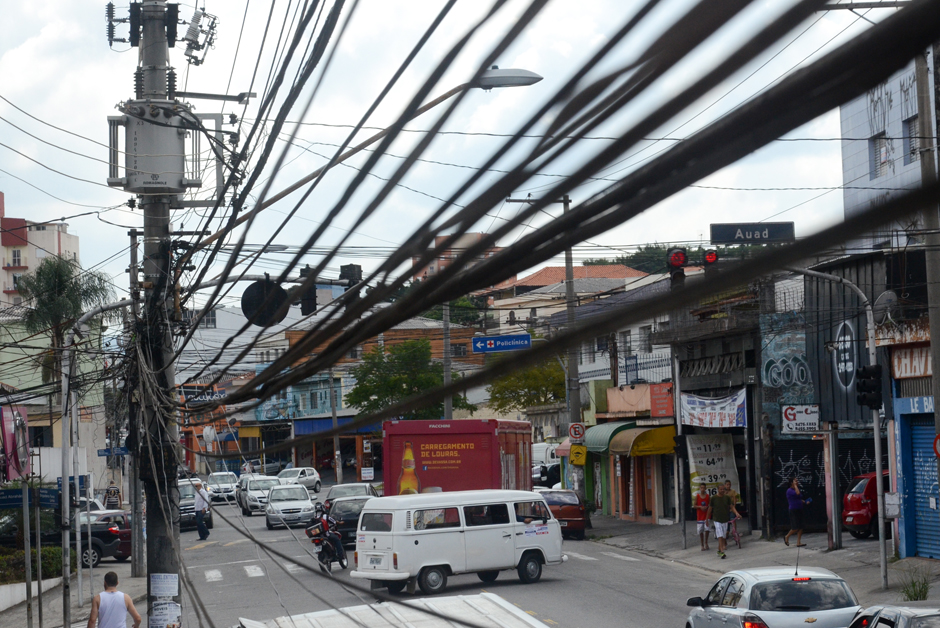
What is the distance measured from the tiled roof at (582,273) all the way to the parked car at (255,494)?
32276mm

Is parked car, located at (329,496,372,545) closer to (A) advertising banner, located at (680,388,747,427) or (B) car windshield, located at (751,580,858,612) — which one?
(A) advertising banner, located at (680,388,747,427)

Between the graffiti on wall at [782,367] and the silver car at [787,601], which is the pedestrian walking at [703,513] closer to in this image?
the graffiti on wall at [782,367]


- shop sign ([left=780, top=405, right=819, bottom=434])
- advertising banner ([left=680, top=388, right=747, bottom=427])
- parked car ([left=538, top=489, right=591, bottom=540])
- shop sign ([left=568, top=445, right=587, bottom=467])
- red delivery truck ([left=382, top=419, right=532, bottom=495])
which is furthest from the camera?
shop sign ([left=568, top=445, right=587, bottom=467])

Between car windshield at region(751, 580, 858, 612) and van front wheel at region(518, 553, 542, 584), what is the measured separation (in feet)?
27.1

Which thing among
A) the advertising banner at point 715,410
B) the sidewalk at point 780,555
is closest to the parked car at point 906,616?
the sidewalk at point 780,555

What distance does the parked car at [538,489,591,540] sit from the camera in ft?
97.4

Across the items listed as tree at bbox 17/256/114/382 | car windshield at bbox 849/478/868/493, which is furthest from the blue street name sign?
tree at bbox 17/256/114/382

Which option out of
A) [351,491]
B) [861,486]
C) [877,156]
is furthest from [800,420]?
[351,491]

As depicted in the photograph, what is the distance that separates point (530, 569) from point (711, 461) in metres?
10.1

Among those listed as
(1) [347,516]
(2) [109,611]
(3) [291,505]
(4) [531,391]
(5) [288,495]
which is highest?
(4) [531,391]

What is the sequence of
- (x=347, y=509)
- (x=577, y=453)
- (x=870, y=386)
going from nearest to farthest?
(x=870, y=386) < (x=347, y=509) < (x=577, y=453)

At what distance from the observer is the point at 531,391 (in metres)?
55.5

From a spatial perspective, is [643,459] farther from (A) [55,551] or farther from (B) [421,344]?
(A) [55,551]

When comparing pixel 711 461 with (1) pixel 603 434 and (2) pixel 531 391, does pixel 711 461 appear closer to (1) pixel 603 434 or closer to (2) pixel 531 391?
(1) pixel 603 434
